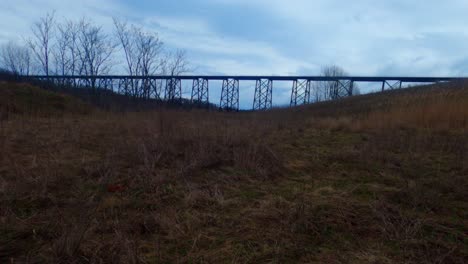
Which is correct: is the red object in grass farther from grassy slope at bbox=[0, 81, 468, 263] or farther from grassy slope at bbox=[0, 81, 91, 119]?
grassy slope at bbox=[0, 81, 91, 119]

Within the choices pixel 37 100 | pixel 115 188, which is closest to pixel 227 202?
pixel 115 188

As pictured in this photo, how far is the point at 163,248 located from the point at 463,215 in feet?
8.00

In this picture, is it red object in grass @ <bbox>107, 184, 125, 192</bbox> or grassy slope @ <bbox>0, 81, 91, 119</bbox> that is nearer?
red object in grass @ <bbox>107, 184, 125, 192</bbox>

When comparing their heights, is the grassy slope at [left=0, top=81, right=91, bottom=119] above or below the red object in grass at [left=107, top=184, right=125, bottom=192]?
above

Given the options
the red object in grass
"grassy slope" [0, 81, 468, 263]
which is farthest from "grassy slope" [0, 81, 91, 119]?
the red object in grass

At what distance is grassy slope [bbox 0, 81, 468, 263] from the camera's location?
95.4 inches

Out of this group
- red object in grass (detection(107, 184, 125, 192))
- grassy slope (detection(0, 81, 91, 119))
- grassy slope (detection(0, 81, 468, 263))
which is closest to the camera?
grassy slope (detection(0, 81, 468, 263))

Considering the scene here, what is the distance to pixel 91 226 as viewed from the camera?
2.71 meters

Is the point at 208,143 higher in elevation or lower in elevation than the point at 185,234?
higher

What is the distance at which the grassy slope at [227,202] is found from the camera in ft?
7.95

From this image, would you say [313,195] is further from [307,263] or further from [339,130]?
[339,130]

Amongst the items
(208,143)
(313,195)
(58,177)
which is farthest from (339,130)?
(58,177)

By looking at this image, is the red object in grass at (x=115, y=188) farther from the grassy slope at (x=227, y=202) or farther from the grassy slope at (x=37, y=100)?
the grassy slope at (x=37, y=100)

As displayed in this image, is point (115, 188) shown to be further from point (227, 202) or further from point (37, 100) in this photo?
point (37, 100)
